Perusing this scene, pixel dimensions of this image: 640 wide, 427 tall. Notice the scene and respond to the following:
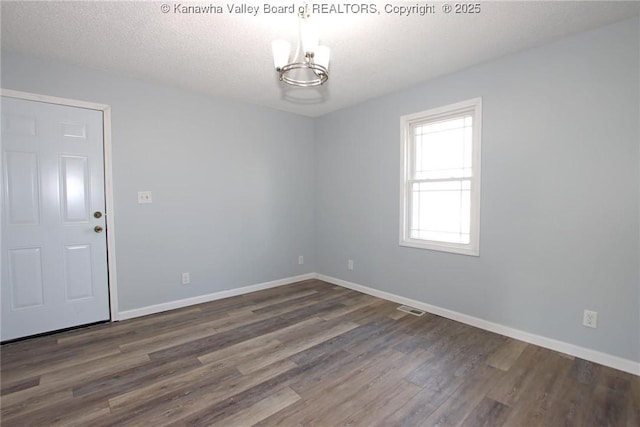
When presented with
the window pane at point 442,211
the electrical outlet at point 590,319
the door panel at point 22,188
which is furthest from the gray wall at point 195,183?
the electrical outlet at point 590,319

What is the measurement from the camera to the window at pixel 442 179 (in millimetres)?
3004

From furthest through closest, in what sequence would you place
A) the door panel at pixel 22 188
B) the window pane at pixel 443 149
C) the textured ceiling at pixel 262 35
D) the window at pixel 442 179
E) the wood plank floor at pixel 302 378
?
the window pane at pixel 443 149 → the window at pixel 442 179 → the door panel at pixel 22 188 → the textured ceiling at pixel 262 35 → the wood plank floor at pixel 302 378

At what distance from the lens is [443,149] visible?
330 centimetres

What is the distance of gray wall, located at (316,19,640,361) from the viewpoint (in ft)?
7.17

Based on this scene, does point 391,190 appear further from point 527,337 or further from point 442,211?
point 527,337

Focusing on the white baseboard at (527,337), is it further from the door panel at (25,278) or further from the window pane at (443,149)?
the door panel at (25,278)

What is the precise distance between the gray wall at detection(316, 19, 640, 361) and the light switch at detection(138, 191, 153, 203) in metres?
3.02

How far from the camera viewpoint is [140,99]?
3238 millimetres

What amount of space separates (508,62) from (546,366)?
2550 mm

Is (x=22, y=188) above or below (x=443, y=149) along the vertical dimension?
below

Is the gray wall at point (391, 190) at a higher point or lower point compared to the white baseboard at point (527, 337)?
higher

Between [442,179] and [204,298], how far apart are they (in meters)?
3.15

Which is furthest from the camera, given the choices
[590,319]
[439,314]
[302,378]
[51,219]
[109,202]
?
[439,314]

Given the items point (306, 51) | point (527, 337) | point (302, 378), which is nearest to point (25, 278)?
point (302, 378)
